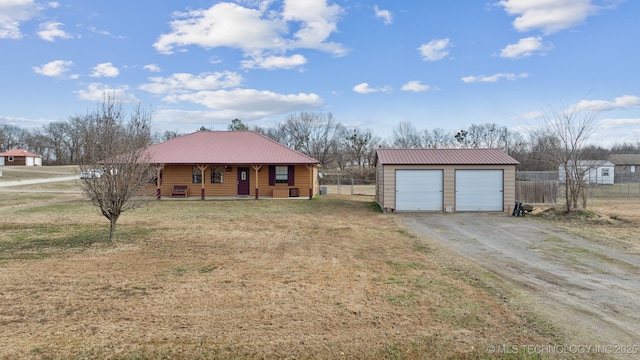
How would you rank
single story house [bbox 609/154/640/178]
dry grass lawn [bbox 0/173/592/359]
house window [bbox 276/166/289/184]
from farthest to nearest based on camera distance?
single story house [bbox 609/154/640/178], house window [bbox 276/166/289/184], dry grass lawn [bbox 0/173/592/359]

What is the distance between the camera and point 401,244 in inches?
377

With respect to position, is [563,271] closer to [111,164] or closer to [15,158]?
[111,164]

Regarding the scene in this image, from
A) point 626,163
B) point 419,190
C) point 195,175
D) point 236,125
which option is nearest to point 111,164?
point 419,190

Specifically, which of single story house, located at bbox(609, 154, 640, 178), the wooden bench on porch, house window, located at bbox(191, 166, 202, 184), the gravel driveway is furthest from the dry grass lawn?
single story house, located at bbox(609, 154, 640, 178)

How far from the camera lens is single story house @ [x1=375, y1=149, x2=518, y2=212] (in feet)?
54.1

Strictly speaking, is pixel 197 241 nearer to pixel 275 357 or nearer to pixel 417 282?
pixel 417 282

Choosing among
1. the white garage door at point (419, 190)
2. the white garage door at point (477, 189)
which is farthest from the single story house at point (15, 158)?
the white garage door at point (477, 189)

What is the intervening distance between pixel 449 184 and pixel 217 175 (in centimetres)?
1376

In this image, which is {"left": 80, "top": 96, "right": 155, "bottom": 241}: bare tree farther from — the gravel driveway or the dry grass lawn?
the gravel driveway

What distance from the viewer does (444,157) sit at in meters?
17.0

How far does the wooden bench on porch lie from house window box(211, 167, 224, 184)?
165 cm

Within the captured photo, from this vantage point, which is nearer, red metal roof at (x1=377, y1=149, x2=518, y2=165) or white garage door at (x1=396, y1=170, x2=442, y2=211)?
red metal roof at (x1=377, y1=149, x2=518, y2=165)

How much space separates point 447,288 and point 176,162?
1945cm

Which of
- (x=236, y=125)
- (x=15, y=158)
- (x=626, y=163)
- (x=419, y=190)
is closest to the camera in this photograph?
(x=419, y=190)
